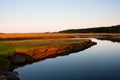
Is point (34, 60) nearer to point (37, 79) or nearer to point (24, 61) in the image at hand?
point (24, 61)

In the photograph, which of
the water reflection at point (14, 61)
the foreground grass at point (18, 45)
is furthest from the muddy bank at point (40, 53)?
the foreground grass at point (18, 45)

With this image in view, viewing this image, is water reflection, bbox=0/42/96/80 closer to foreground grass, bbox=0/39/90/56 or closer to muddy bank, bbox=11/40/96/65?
muddy bank, bbox=11/40/96/65

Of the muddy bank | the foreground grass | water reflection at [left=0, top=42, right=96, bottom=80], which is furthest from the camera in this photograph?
the foreground grass

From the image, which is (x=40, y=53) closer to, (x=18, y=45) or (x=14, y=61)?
(x=18, y=45)

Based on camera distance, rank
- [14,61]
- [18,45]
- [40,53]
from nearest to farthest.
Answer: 1. [14,61]
2. [40,53]
3. [18,45]

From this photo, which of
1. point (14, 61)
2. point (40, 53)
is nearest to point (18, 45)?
point (40, 53)

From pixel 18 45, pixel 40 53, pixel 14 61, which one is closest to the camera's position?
pixel 14 61

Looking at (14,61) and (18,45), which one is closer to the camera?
(14,61)

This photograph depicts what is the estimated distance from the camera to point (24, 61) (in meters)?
41.8

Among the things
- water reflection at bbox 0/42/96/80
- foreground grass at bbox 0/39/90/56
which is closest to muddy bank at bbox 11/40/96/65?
water reflection at bbox 0/42/96/80

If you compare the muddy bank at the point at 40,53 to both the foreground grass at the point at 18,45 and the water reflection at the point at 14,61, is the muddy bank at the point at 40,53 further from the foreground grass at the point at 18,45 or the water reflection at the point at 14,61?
the foreground grass at the point at 18,45

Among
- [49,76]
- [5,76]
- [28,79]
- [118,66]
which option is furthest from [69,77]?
[118,66]

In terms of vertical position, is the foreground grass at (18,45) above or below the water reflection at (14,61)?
above

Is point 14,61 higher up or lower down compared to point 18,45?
lower down
